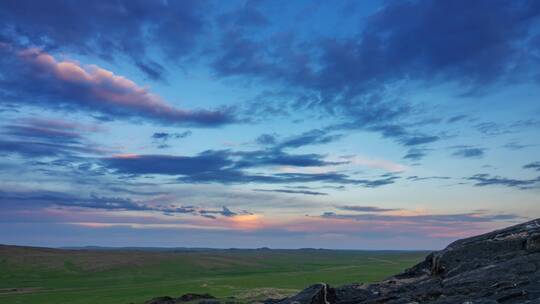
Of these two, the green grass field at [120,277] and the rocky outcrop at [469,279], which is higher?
the rocky outcrop at [469,279]

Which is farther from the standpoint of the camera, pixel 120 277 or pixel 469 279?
pixel 120 277

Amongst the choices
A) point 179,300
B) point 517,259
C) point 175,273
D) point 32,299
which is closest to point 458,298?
point 517,259

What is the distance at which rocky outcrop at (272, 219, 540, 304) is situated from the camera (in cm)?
1706

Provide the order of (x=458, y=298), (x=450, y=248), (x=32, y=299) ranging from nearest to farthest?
(x=458, y=298)
(x=450, y=248)
(x=32, y=299)

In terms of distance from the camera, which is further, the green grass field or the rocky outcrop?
the green grass field

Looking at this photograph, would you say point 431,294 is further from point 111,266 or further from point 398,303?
point 111,266

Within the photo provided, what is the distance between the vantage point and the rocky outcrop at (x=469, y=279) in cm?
1706

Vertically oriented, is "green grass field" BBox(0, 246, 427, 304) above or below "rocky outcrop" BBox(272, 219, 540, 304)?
below

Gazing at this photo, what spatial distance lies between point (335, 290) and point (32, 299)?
83.3 metres

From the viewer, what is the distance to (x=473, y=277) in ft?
63.2

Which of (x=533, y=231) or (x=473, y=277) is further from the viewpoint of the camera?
(x=533, y=231)

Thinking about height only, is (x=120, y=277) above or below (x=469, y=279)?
below

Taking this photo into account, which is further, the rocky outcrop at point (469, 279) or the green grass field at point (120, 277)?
the green grass field at point (120, 277)

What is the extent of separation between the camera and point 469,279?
754 inches
